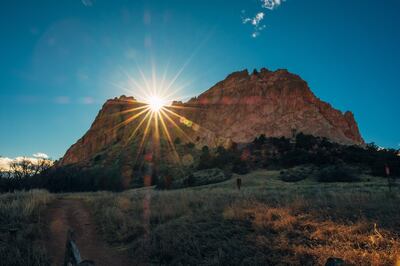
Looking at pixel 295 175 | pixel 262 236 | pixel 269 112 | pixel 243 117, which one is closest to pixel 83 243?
pixel 262 236

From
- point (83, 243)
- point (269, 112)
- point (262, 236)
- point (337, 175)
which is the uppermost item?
point (269, 112)

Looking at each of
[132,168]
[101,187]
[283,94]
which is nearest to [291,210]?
[101,187]

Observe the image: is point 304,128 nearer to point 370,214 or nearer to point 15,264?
point 370,214

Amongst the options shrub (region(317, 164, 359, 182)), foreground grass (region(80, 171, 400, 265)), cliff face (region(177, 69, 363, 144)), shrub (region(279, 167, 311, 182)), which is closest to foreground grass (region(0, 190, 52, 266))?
foreground grass (region(80, 171, 400, 265))

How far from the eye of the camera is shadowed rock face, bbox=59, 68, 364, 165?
303 feet

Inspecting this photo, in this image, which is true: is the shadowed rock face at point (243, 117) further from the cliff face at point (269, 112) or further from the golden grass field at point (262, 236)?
the golden grass field at point (262, 236)

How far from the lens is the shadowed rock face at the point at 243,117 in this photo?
92438 mm

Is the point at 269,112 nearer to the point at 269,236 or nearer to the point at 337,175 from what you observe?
the point at 337,175

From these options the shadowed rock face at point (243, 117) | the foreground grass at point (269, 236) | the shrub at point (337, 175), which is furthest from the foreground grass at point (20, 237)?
the shadowed rock face at point (243, 117)

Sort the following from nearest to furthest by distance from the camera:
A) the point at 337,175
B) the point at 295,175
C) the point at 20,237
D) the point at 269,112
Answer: the point at 20,237, the point at 337,175, the point at 295,175, the point at 269,112

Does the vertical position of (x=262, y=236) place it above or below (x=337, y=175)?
below

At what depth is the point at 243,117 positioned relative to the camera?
341 feet

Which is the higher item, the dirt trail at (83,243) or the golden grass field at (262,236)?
the golden grass field at (262,236)

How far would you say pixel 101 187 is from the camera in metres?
41.8
